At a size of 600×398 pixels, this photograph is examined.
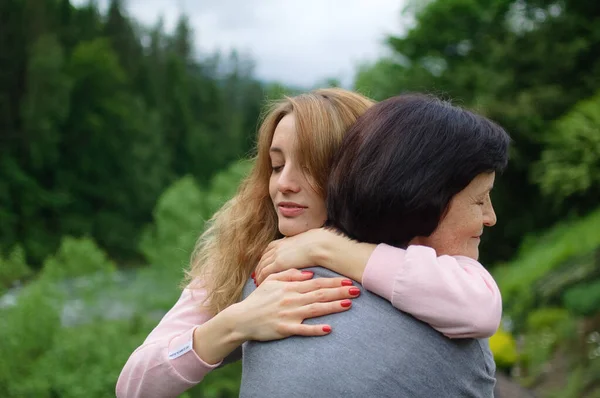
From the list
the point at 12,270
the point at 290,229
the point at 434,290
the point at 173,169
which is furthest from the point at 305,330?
the point at 173,169

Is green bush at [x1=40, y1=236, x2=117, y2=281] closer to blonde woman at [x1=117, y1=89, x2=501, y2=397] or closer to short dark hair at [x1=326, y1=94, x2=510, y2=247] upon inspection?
blonde woman at [x1=117, y1=89, x2=501, y2=397]

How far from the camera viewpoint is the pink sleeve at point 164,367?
190 centimetres

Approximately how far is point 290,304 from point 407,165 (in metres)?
0.41

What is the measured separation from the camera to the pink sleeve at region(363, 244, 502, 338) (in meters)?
1.61

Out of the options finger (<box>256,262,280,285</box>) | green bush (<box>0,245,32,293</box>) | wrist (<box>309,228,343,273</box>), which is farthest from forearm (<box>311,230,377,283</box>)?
green bush (<box>0,245,32,293</box>)

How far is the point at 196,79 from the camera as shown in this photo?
193 feet

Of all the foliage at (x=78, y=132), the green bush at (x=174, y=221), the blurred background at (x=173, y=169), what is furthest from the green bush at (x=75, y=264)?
the foliage at (x=78, y=132)

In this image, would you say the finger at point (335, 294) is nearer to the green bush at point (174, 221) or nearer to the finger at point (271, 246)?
the finger at point (271, 246)

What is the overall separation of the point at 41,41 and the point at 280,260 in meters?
38.2

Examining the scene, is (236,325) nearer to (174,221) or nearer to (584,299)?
(584,299)

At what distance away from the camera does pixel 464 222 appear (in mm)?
1755

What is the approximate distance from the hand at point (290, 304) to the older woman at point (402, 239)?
0.02 metres

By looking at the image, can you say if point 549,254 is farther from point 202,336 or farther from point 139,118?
point 139,118

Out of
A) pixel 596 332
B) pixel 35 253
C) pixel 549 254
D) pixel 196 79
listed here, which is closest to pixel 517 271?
pixel 549 254
